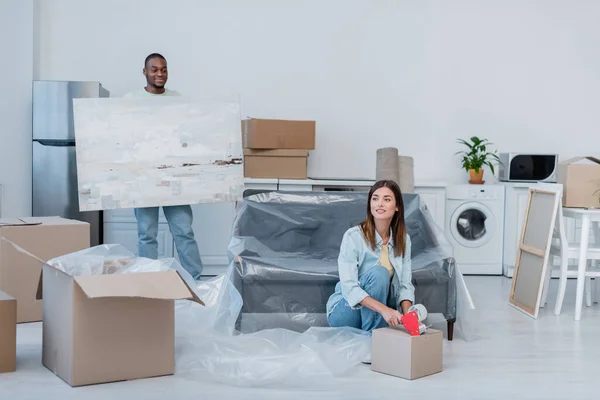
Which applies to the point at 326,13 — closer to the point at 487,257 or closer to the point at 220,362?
the point at 487,257

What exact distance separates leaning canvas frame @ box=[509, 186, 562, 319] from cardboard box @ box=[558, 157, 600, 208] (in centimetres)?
17

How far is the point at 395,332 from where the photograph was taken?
2.91 metres

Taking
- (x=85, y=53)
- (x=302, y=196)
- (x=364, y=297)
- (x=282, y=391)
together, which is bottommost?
(x=282, y=391)

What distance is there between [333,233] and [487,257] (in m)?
2.09

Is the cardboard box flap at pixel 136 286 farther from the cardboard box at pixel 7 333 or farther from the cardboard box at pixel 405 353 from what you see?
the cardboard box at pixel 405 353

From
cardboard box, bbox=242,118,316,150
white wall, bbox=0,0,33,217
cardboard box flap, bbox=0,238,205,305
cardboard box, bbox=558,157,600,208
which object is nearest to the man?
cardboard box, bbox=242,118,316,150

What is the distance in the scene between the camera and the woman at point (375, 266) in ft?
10.5

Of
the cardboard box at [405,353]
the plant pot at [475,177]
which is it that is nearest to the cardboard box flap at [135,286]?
the cardboard box at [405,353]

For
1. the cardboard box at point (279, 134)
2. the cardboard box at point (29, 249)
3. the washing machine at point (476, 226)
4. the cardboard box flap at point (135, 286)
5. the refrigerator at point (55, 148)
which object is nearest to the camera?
the cardboard box flap at point (135, 286)

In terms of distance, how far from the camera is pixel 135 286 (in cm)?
255

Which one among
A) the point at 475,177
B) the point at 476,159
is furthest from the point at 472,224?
the point at 476,159

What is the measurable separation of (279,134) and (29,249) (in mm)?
2196

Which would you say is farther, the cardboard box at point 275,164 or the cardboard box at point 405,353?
the cardboard box at point 275,164

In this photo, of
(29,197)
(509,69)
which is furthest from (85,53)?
(509,69)
